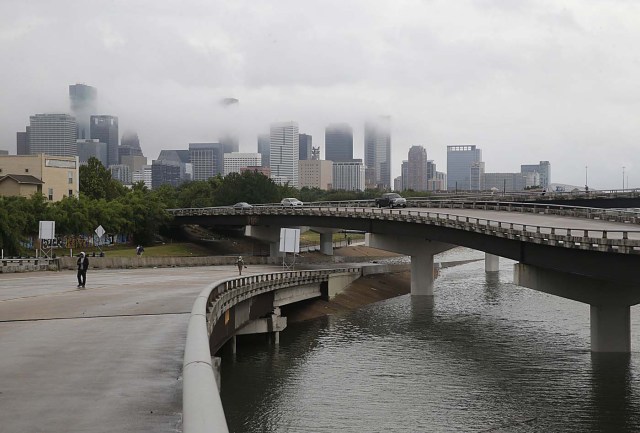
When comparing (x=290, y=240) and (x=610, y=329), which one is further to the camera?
(x=290, y=240)

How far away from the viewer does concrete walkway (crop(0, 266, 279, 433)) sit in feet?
43.2

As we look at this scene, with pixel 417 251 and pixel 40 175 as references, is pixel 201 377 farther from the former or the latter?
pixel 40 175

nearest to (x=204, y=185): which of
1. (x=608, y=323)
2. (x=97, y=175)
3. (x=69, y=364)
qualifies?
(x=97, y=175)

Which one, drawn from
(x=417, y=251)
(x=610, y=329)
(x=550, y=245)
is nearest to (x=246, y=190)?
(x=417, y=251)

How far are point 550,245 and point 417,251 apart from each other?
3805cm

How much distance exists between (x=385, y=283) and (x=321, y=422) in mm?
59117

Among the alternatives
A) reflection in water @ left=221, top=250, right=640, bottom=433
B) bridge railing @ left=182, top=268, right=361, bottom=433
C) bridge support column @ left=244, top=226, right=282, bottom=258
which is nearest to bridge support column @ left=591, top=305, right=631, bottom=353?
reflection in water @ left=221, top=250, right=640, bottom=433

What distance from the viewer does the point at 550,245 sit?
47.6 m

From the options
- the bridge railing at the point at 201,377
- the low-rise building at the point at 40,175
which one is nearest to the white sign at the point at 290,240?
the bridge railing at the point at 201,377

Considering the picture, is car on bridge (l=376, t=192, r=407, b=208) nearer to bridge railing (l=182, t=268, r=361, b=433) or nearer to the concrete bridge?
the concrete bridge

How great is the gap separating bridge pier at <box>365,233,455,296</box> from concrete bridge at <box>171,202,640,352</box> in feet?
0.33

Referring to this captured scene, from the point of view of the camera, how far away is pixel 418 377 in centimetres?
4088

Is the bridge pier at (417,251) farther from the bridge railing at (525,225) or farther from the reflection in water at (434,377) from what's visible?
the reflection in water at (434,377)

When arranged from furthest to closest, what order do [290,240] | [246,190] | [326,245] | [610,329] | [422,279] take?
[246,190]
[326,245]
[422,279]
[290,240]
[610,329]
